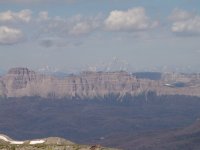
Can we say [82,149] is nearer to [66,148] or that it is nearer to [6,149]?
[66,148]

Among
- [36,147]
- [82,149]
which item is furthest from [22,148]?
[82,149]

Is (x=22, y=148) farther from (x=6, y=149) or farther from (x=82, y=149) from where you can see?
(x=82, y=149)

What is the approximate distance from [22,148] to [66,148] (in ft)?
49.8

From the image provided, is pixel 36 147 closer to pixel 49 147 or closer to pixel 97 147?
pixel 49 147

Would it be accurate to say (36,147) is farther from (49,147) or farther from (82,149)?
(82,149)

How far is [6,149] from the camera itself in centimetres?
18488

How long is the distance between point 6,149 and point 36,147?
10738 millimetres

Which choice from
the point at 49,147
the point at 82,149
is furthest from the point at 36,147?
the point at 82,149

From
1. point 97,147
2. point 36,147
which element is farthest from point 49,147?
point 97,147

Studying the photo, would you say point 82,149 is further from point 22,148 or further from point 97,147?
point 22,148

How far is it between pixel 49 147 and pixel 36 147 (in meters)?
4.33

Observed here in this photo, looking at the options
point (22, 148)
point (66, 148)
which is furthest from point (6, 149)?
point (66, 148)

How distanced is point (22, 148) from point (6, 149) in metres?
5.47

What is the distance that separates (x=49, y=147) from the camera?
182m
